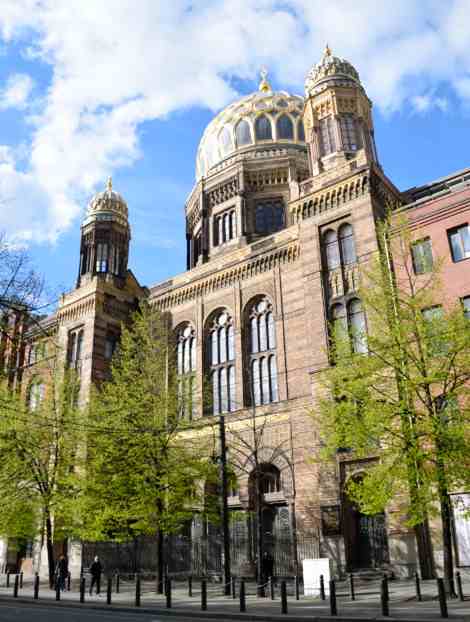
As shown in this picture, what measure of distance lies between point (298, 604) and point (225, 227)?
33.0 m

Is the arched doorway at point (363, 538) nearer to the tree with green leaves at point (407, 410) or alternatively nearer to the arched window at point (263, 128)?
the tree with green leaves at point (407, 410)

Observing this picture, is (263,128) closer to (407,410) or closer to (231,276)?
(231,276)

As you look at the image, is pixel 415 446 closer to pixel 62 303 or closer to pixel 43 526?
pixel 43 526

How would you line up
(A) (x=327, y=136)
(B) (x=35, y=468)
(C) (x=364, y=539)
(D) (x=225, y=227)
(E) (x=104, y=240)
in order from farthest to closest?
(D) (x=225, y=227)
(E) (x=104, y=240)
(A) (x=327, y=136)
(B) (x=35, y=468)
(C) (x=364, y=539)

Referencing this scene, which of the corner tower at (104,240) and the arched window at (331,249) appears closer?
the arched window at (331,249)

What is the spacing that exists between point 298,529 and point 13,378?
24751 mm

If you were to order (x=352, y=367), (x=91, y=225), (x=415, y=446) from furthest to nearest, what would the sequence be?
(x=91, y=225), (x=352, y=367), (x=415, y=446)

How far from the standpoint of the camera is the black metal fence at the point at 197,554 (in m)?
26.1

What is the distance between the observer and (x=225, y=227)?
152 feet

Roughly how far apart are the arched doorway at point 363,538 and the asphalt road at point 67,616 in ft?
31.8

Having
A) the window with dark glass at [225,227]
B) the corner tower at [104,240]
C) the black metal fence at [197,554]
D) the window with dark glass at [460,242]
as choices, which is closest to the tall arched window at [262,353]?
the black metal fence at [197,554]

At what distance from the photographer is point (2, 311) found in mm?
12547

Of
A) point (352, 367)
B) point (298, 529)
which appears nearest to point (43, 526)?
point (298, 529)

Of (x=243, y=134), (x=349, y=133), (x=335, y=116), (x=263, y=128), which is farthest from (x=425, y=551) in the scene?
(x=243, y=134)
